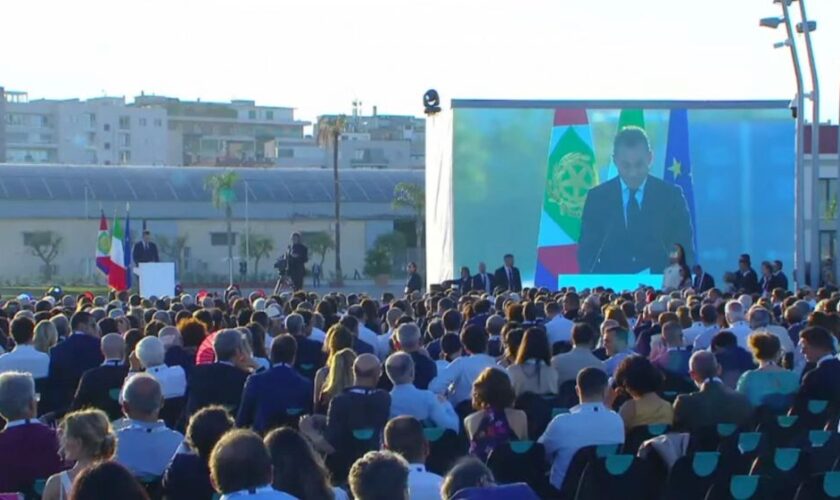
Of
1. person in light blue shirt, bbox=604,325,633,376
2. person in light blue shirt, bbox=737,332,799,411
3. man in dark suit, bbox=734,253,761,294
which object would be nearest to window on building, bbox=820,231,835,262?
man in dark suit, bbox=734,253,761,294

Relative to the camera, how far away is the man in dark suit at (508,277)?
26.7m

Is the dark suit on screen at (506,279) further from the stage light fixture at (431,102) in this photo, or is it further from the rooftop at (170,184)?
the rooftop at (170,184)

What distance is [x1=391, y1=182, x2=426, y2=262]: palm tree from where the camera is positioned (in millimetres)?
66812

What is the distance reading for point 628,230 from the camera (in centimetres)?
2895

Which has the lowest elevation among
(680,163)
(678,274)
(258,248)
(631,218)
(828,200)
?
(678,274)

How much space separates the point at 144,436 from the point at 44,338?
4.76 meters

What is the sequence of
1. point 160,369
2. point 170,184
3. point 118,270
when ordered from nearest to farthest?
point 160,369
point 118,270
point 170,184

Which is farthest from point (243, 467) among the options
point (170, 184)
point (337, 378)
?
point (170, 184)

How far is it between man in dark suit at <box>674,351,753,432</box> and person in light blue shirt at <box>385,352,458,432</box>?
1406 mm

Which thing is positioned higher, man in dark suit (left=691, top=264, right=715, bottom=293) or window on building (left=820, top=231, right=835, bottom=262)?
window on building (left=820, top=231, right=835, bottom=262)

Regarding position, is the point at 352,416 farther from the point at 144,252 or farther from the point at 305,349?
the point at 144,252

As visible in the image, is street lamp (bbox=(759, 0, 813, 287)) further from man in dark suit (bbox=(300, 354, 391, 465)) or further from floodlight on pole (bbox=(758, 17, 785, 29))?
man in dark suit (bbox=(300, 354, 391, 465))

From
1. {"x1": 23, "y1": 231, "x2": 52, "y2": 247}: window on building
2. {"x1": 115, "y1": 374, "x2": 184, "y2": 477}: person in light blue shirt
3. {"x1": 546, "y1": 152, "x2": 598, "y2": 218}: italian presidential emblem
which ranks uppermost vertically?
{"x1": 546, "y1": 152, "x2": 598, "y2": 218}: italian presidential emblem

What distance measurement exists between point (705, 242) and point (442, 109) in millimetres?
6025
